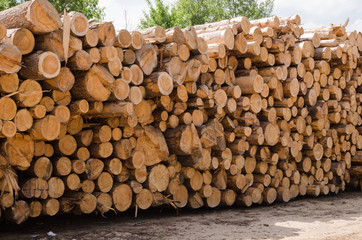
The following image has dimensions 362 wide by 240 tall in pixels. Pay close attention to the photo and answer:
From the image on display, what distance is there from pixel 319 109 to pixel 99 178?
149 inches

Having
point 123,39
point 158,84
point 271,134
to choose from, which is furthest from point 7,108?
point 271,134

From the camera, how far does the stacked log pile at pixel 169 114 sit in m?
3.94

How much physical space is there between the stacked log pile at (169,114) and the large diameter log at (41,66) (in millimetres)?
13

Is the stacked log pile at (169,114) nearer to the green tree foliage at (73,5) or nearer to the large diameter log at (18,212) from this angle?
the large diameter log at (18,212)

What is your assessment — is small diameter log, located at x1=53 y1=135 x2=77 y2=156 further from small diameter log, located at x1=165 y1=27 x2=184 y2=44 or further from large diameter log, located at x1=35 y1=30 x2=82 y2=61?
small diameter log, located at x1=165 y1=27 x2=184 y2=44

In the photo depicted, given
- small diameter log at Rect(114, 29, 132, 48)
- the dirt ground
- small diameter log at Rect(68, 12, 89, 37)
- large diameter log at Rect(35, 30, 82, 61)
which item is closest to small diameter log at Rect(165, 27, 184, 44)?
small diameter log at Rect(114, 29, 132, 48)

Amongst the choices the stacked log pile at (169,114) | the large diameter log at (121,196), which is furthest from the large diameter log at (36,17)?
the large diameter log at (121,196)

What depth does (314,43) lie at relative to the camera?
23.1 feet

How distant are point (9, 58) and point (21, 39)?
278 mm

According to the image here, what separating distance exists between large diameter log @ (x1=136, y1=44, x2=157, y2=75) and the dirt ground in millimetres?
1683

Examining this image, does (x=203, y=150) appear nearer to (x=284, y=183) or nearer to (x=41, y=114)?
(x=284, y=183)

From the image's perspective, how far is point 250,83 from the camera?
5.92 m

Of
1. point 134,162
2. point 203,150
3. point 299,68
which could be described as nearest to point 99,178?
point 134,162

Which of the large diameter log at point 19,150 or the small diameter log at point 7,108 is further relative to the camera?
the large diameter log at point 19,150
